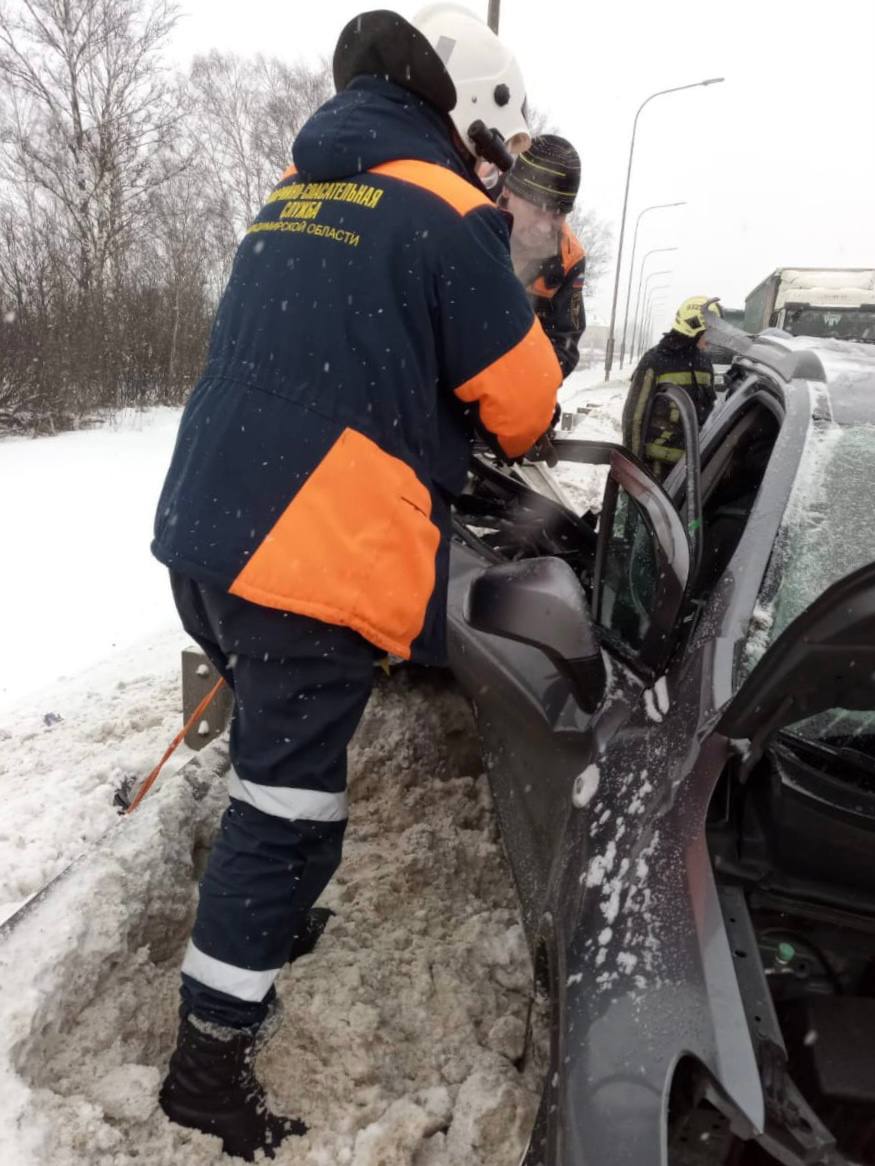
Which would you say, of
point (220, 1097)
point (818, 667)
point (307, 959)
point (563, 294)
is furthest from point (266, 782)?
point (563, 294)

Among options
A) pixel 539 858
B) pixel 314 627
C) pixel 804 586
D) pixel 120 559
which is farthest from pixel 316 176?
pixel 120 559

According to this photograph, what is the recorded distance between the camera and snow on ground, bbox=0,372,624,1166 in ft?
5.13

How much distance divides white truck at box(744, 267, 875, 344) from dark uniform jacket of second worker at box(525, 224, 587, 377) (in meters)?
12.0

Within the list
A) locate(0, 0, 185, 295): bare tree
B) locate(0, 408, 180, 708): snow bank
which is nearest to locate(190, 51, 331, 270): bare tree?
locate(0, 0, 185, 295): bare tree

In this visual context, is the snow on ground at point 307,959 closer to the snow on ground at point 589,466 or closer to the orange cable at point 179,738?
the orange cable at point 179,738

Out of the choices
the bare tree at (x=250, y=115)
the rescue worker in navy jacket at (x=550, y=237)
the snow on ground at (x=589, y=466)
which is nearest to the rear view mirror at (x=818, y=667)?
the snow on ground at (x=589, y=466)

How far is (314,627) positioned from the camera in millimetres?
1545

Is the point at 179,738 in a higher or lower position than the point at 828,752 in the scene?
lower

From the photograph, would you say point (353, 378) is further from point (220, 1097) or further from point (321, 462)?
point (220, 1097)

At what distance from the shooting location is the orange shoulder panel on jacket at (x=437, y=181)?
1.52 m

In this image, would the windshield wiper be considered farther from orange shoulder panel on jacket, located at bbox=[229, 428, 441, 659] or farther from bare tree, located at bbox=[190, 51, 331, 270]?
bare tree, located at bbox=[190, 51, 331, 270]

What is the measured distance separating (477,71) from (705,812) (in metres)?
1.68

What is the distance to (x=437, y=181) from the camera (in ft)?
5.02

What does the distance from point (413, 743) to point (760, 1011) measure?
169 cm
